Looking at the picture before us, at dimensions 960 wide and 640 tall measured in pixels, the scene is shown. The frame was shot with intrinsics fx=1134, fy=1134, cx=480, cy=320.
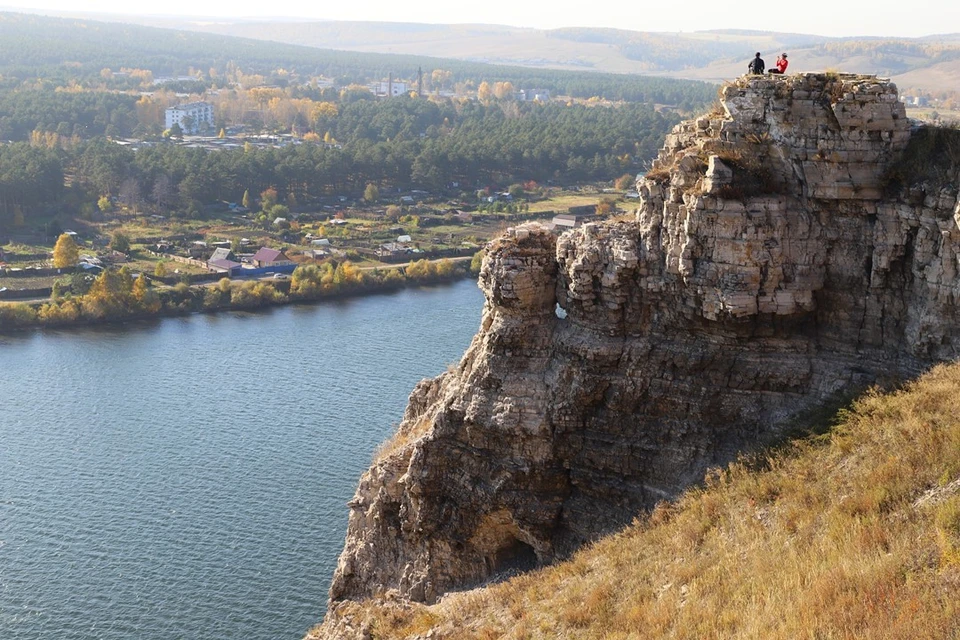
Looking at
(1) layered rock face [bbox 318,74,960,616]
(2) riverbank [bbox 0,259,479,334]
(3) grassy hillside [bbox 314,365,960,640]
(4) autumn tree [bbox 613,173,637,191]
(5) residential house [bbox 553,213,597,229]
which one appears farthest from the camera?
(4) autumn tree [bbox 613,173,637,191]

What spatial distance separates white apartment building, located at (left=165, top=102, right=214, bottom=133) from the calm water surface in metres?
68.4

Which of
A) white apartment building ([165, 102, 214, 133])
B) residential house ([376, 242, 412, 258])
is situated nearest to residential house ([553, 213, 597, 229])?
residential house ([376, 242, 412, 258])

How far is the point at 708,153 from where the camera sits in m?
12.4

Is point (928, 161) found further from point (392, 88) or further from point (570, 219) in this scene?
point (392, 88)

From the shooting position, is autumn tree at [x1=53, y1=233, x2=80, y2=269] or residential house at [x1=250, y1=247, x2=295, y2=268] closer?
autumn tree at [x1=53, y1=233, x2=80, y2=269]

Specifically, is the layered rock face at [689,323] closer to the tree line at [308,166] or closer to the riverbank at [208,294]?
the riverbank at [208,294]

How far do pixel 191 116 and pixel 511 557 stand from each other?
10865 centimetres

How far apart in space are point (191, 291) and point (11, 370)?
1128 cm

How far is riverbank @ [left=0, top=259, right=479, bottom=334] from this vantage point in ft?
155

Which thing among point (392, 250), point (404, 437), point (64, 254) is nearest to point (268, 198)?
point (392, 250)

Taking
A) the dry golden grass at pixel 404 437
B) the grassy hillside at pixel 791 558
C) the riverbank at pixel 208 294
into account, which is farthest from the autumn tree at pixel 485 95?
Result: the grassy hillside at pixel 791 558

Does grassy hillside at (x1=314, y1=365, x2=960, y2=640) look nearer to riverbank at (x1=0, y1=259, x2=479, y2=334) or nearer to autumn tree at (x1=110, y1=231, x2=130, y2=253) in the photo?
riverbank at (x1=0, y1=259, x2=479, y2=334)

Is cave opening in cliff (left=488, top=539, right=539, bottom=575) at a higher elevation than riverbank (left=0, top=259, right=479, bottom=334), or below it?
higher

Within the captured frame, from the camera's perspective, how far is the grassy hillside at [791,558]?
8.70 m
